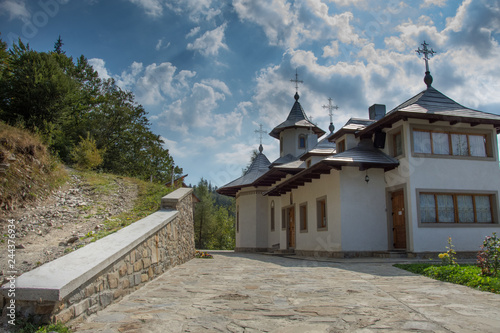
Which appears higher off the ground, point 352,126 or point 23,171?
point 352,126

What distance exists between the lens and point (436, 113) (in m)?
11.5

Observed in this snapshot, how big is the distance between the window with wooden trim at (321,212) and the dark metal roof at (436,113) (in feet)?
10.6

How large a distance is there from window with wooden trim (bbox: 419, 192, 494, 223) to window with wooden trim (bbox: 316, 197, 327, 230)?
362 centimetres

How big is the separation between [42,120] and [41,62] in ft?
6.75

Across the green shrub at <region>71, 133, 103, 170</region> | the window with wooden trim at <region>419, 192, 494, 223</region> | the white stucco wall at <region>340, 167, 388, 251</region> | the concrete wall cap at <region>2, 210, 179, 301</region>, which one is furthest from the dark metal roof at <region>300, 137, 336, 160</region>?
the concrete wall cap at <region>2, 210, 179, 301</region>

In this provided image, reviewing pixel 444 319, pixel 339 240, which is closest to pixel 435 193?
pixel 339 240

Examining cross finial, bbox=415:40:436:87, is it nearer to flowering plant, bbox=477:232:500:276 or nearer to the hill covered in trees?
flowering plant, bbox=477:232:500:276

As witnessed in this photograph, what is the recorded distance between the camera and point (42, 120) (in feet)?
43.3

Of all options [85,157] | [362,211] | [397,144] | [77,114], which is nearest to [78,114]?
[77,114]

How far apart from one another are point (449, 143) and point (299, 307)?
1041 cm

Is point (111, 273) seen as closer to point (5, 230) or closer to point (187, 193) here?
point (5, 230)

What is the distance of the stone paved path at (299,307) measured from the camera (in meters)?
3.38

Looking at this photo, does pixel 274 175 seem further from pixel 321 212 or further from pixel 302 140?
pixel 321 212

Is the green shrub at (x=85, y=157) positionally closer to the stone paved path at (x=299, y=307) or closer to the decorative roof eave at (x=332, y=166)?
the decorative roof eave at (x=332, y=166)
